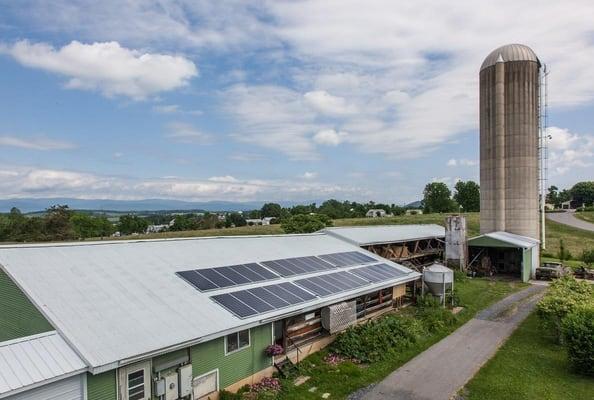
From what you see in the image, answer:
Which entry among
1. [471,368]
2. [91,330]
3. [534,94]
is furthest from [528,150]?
[91,330]

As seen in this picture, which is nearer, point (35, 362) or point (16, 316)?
point (35, 362)

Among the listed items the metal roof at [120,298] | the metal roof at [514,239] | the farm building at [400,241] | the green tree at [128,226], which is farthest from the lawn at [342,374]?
the green tree at [128,226]

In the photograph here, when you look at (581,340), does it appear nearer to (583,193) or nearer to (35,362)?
(35,362)

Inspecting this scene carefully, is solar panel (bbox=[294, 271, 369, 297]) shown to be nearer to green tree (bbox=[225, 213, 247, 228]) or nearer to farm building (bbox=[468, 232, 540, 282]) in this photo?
farm building (bbox=[468, 232, 540, 282])

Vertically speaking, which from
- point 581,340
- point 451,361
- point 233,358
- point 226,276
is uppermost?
point 226,276

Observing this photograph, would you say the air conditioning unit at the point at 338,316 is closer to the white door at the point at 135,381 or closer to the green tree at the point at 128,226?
the white door at the point at 135,381

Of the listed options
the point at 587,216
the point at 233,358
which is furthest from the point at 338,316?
the point at 587,216
